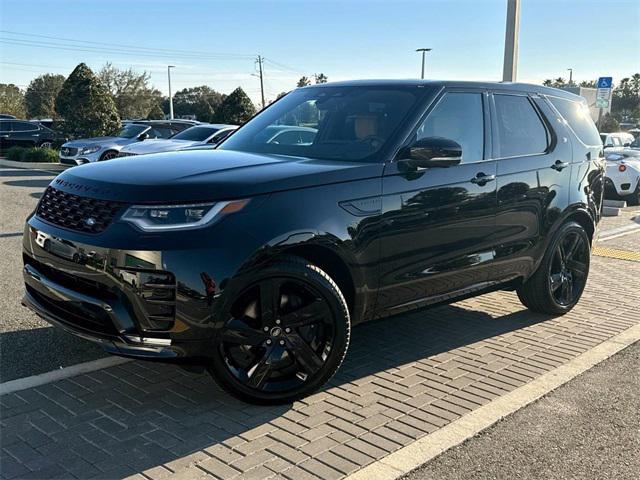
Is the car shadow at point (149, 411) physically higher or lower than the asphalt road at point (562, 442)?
higher

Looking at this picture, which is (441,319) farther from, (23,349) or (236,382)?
(23,349)

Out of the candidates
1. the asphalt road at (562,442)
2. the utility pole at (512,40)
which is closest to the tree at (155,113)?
the utility pole at (512,40)

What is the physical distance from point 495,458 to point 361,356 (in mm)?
1567

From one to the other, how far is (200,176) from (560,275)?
373 centimetres

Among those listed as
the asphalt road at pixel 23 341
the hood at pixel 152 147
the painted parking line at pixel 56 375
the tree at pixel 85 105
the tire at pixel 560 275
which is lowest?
the painted parking line at pixel 56 375

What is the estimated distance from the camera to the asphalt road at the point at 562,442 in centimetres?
315

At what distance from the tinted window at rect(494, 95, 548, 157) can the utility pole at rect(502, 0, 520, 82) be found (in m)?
6.22

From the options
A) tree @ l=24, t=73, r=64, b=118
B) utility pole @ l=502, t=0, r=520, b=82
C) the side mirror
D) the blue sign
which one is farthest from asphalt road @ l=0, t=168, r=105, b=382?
tree @ l=24, t=73, r=64, b=118

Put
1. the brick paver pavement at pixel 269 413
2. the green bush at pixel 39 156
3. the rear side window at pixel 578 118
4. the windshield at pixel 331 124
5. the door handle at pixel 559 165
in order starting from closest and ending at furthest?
the brick paver pavement at pixel 269 413
the windshield at pixel 331 124
the door handle at pixel 559 165
the rear side window at pixel 578 118
the green bush at pixel 39 156

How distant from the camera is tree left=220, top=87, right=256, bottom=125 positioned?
31094 mm

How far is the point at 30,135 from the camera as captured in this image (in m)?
27.7

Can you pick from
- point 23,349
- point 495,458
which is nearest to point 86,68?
point 23,349

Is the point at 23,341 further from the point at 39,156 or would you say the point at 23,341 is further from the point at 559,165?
the point at 39,156

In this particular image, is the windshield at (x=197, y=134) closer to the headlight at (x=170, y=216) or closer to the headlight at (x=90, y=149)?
the headlight at (x=90, y=149)
